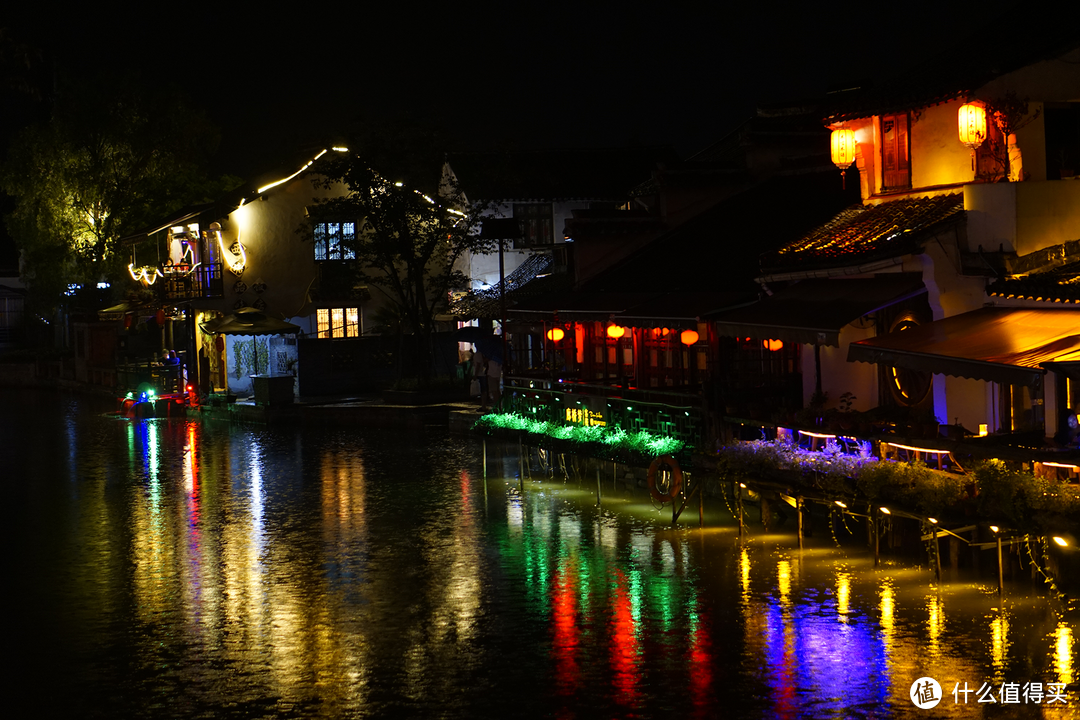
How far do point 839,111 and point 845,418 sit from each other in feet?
19.7

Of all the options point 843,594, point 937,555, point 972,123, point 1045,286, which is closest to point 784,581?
point 843,594

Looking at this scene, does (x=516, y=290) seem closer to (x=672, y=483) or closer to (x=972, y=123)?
(x=672, y=483)

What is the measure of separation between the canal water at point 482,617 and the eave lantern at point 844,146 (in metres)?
6.60

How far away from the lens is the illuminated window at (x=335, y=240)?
1829 inches

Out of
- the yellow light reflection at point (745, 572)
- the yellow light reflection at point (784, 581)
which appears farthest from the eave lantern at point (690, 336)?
the yellow light reflection at point (784, 581)

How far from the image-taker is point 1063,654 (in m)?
11.0

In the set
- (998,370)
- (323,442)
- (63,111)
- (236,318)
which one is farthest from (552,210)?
(998,370)

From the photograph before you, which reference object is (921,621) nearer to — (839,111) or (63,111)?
(839,111)

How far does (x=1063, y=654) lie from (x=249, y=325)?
33814mm

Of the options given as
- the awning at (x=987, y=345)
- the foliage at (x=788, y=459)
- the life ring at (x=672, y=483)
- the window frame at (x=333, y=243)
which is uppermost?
the window frame at (x=333, y=243)

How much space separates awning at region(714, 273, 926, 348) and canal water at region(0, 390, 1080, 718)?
3.02 meters

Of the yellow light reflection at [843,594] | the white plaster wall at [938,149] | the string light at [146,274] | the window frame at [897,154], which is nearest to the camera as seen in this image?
the yellow light reflection at [843,594]

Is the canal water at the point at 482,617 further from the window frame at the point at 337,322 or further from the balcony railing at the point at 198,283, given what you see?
the window frame at the point at 337,322

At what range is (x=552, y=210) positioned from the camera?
47.6 meters
